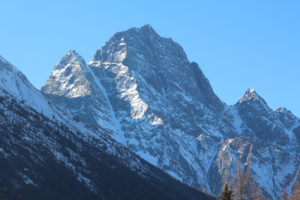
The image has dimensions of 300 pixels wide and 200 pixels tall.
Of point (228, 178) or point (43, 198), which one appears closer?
point (228, 178)

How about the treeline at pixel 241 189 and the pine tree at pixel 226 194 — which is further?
the pine tree at pixel 226 194

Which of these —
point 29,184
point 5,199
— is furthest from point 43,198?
point 5,199

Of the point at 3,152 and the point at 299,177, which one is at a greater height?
the point at 299,177

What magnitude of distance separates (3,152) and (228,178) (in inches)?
5108

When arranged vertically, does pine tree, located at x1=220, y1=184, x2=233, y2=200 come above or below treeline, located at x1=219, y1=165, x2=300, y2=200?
below

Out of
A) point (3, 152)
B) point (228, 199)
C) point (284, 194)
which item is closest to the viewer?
point (284, 194)

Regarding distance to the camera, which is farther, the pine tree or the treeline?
the pine tree

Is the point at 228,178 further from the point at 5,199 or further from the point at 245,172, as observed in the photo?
the point at 5,199

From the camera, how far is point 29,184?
595ft

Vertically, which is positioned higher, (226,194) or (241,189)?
(241,189)

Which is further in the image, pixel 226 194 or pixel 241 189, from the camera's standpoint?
pixel 226 194

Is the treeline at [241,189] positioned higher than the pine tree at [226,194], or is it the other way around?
the treeline at [241,189]

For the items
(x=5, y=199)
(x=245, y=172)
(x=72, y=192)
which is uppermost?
(x=245, y=172)

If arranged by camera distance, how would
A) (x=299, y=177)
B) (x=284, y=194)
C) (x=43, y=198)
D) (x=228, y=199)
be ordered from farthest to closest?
(x=43, y=198) < (x=228, y=199) < (x=299, y=177) < (x=284, y=194)
